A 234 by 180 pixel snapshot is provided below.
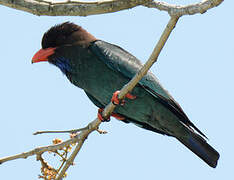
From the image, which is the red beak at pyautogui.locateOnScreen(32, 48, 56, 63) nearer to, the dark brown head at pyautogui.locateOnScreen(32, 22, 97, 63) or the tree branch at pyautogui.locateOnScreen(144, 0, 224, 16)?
the dark brown head at pyautogui.locateOnScreen(32, 22, 97, 63)

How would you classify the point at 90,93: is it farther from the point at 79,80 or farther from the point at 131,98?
the point at 131,98

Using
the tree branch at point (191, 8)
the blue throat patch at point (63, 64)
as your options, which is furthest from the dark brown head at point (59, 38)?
the tree branch at point (191, 8)

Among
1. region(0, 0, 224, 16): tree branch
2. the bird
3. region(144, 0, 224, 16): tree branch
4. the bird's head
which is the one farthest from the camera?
the bird's head

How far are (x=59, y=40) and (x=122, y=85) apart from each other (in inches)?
54.4

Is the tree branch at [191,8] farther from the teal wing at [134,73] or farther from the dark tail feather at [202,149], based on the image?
the dark tail feather at [202,149]

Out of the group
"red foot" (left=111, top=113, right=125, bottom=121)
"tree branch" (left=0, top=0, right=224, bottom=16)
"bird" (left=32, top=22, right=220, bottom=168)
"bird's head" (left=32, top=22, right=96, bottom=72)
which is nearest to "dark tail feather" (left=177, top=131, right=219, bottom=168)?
"bird" (left=32, top=22, right=220, bottom=168)

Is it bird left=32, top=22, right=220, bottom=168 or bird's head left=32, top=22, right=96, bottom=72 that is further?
bird's head left=32, top=22, right=96, bottom=72

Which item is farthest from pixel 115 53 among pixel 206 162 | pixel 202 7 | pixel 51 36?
pixel 202 7

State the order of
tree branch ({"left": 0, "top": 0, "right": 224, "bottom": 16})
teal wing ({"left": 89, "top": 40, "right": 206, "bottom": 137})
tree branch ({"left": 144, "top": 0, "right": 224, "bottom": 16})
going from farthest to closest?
teal wing ({"left": 89, "top": 40, "right": 206, "bottom": 137}) → tree branch ({"left": 0, "top": 0, "right": 224, "bottom": 16}) → tree branch ({"left": 144, "top": 0, "right": 224, "bottom": 16})

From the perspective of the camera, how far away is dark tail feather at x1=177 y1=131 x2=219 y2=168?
7109 mm

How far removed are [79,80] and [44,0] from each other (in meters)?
2.30

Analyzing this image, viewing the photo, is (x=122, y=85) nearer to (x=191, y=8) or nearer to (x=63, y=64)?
(x=63, y=64)

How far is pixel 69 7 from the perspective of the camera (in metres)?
4.73

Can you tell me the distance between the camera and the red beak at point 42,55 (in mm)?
7328
